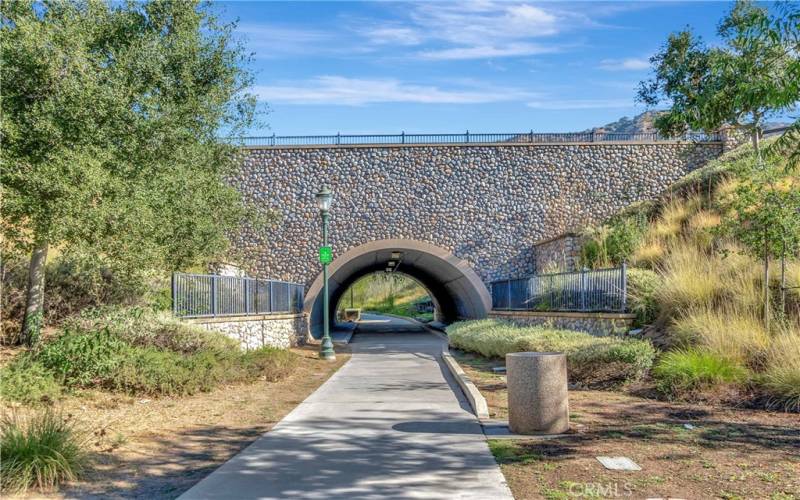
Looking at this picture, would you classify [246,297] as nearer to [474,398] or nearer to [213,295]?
[213,295]

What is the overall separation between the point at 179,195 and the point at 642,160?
65.7 ft

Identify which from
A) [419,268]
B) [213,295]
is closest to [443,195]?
[419,268]

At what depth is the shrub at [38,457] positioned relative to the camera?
5.36 metres

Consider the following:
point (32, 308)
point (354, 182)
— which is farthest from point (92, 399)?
point (354, 182)

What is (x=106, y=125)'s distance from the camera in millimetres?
11344

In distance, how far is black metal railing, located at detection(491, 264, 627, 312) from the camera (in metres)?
14.1

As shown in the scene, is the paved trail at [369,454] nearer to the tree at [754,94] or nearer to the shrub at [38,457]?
the shrub at [38,457]

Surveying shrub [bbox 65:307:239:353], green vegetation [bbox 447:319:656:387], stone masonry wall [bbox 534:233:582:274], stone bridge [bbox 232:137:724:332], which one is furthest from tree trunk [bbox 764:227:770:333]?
stone bridge [bbox 232:137:724:332]

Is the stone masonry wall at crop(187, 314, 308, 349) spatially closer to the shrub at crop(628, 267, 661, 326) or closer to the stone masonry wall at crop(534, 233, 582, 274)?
the stone masonry wall at crop(534, 233, 582, 274)

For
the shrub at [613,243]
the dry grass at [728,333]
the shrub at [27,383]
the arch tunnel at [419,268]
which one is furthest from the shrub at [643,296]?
the arch tunnel at [419,268]

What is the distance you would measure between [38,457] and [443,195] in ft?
73.6

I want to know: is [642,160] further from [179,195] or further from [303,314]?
[179,195]

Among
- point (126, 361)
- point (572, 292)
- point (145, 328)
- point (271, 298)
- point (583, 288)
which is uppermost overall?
point (583, 288)

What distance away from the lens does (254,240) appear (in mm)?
26703
